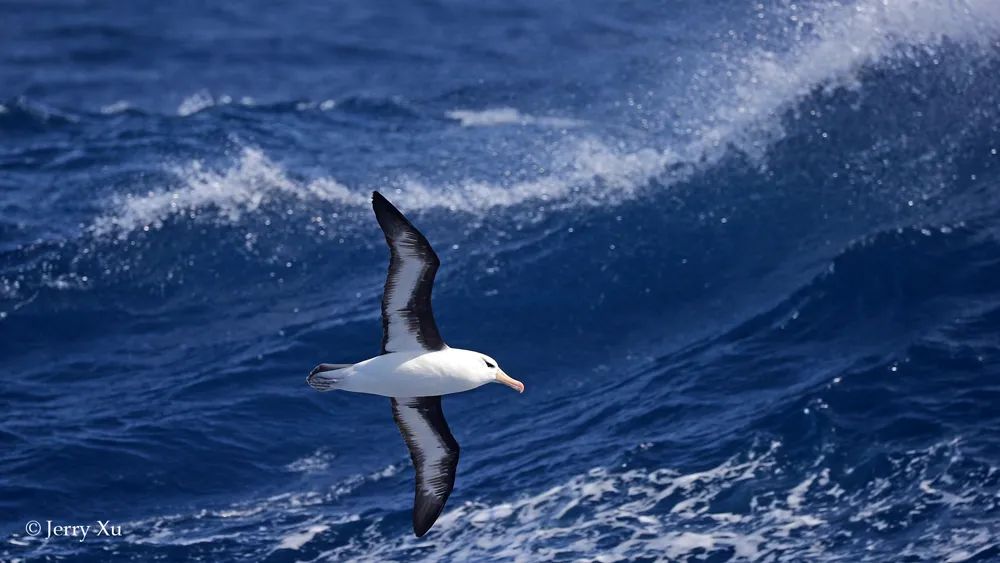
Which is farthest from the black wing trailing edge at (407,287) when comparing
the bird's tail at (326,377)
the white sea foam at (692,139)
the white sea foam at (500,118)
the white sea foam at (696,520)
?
the white sea foam at (500,118)

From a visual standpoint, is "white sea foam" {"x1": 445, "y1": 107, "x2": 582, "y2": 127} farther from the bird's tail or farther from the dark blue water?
the bird's tail

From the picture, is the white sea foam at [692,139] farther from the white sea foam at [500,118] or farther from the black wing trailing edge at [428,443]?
the black wing trailing edge at [428,443]

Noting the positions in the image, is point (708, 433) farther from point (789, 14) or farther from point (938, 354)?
point (789, 14)

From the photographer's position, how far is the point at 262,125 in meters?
28.7

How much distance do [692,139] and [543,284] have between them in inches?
187

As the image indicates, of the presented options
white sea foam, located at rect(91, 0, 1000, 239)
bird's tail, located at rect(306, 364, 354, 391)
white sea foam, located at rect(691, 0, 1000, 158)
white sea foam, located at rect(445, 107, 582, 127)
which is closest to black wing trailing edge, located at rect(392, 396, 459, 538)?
bird's tail, located at rect(306, 364, 354, 391)

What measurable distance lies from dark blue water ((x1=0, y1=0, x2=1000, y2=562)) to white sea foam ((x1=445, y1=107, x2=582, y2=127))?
0.27ft

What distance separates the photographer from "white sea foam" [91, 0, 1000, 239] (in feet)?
82.8

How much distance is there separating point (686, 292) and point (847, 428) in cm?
480

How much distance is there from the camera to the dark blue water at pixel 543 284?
720 inches

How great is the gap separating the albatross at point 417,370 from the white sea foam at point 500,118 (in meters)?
12.7

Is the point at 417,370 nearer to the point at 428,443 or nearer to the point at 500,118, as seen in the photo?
the point at 428,443

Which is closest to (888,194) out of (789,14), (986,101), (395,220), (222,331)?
(986,101)

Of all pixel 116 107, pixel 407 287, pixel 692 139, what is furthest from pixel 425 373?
pixel 116 107
